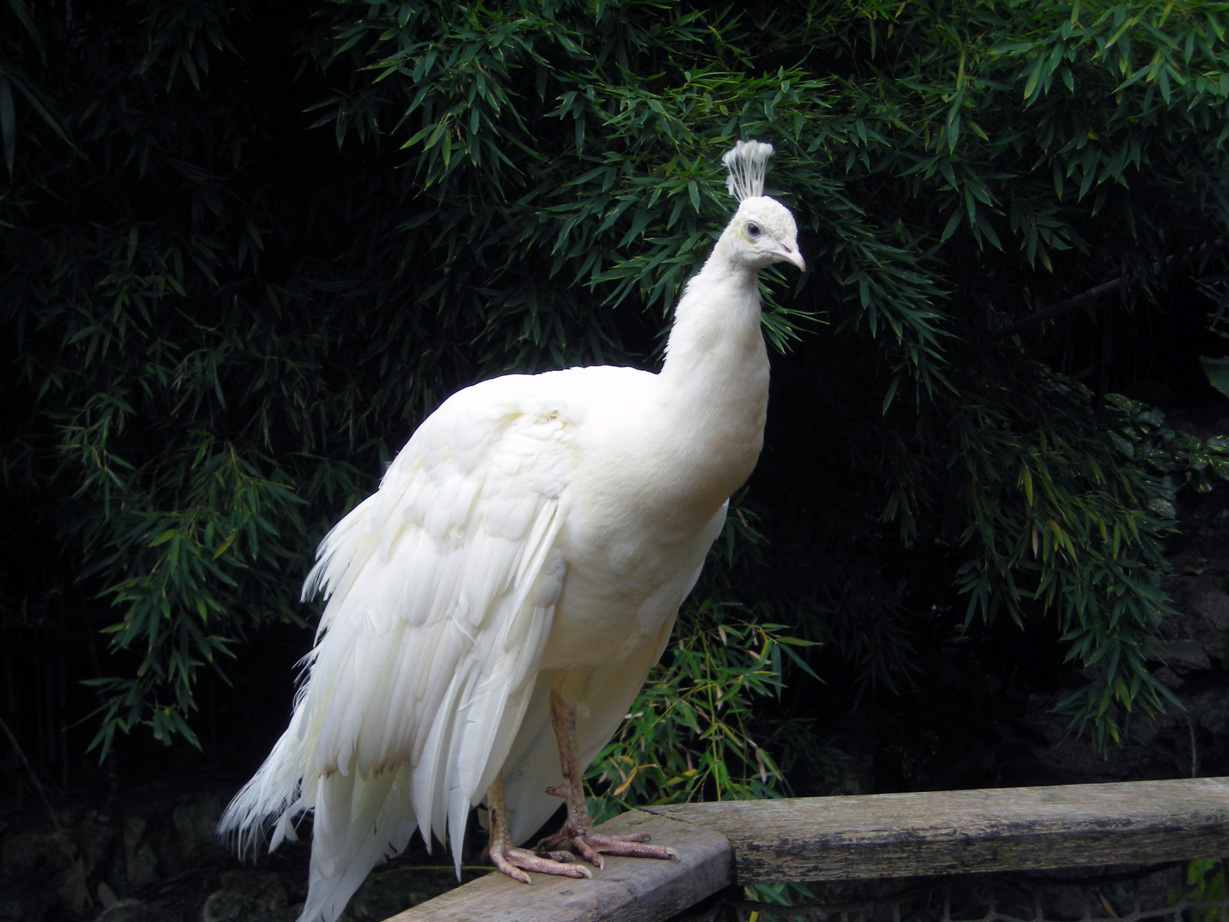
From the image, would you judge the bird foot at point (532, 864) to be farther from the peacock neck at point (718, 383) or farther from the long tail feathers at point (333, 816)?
the peacock neck at point (718, 383)

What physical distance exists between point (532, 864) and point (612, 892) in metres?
0.17

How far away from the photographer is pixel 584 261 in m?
2.34

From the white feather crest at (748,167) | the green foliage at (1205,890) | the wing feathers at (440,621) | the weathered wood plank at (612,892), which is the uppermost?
the white feather crest at (748,167)

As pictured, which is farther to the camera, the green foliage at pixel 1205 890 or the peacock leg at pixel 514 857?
the green foliage at pixel 1205 890

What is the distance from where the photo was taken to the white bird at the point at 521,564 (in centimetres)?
159

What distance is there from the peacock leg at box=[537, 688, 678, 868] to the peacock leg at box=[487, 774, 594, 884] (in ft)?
0.10

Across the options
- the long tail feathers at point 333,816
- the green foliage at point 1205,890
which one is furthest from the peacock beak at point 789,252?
the green foliage at point 1205,890

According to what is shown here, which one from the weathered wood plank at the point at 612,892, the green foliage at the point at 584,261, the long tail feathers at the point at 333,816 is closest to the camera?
the weathered wood plank at the point at 612,892

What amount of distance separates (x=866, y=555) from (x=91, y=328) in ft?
6.26

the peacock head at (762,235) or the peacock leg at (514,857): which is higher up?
the peacock head at (762,235)

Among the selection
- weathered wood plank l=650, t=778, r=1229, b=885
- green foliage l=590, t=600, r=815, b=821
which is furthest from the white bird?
green foliage l=590, t=600, r=815, b=821

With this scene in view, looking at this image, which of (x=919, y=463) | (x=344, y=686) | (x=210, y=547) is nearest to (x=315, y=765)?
(x=344, y=686)

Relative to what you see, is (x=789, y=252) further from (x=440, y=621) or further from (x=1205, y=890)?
(x=1205, y=890)

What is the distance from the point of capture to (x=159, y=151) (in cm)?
244
